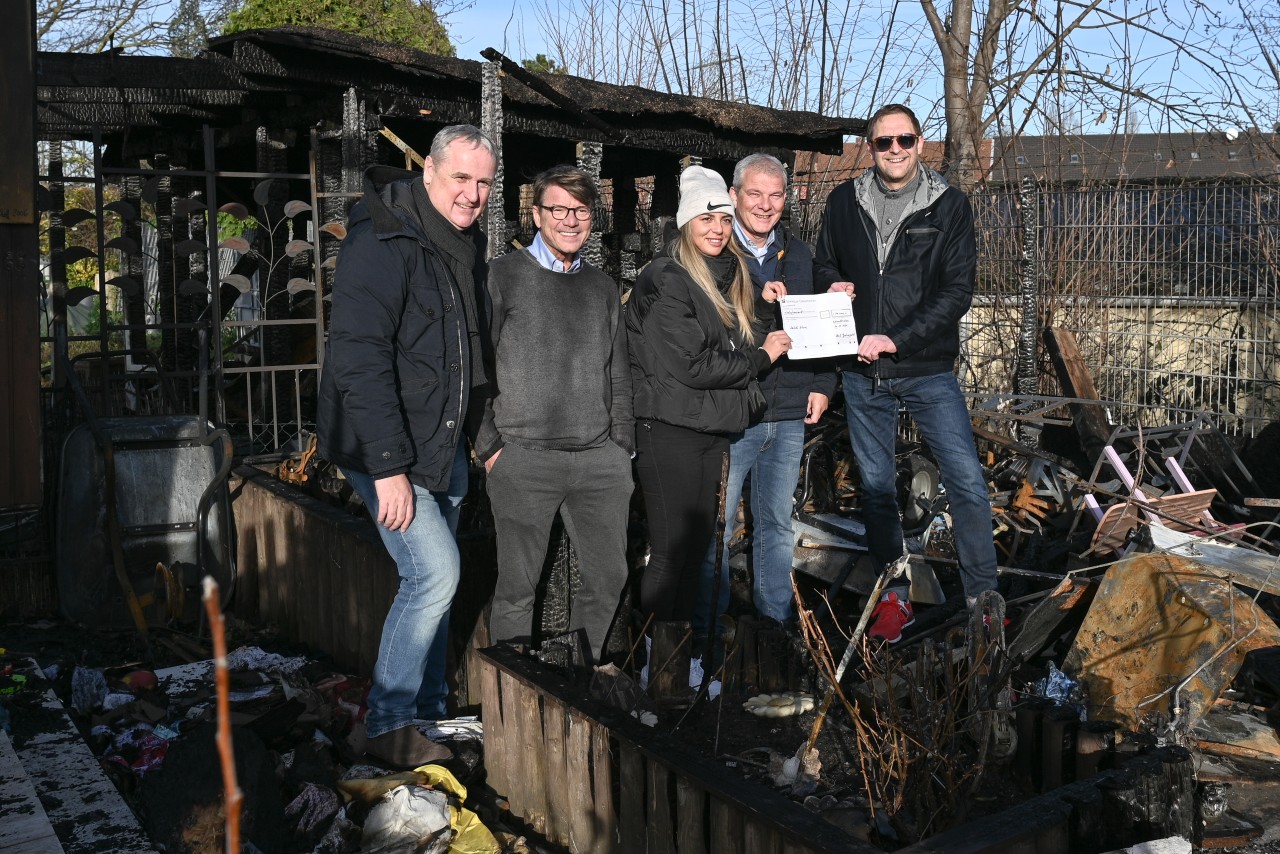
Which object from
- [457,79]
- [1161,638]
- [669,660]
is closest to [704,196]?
[669,660]

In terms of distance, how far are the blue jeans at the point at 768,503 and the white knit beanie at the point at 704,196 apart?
2.89 ft

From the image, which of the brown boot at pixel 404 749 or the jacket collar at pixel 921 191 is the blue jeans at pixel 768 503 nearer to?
the jacket collar at pixel 921 191

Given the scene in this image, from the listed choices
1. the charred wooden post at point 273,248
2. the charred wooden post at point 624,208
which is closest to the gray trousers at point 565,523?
the charred wooden post at point 273,248

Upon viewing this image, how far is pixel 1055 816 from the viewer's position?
9.18 feet

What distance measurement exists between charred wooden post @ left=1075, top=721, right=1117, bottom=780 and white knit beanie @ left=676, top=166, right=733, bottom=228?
2165mm

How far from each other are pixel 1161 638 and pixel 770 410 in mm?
1725

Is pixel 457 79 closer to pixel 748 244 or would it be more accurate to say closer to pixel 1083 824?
pixel 748 244

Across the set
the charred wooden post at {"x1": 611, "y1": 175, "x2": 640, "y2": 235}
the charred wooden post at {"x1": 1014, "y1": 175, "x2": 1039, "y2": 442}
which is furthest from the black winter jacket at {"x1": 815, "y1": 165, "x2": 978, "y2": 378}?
the charred wooden post at {"x1": 611, "y1": 175, "x2": 640, "y2": 235}

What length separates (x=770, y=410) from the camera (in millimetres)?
4797

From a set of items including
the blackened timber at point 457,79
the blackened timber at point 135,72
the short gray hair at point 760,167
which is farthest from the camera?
the blackened timber at point 135,72

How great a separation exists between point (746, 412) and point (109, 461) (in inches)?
137

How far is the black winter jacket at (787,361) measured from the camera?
4.82 m

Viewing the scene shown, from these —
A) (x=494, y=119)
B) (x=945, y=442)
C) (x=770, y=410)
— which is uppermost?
(x=494, y=119)

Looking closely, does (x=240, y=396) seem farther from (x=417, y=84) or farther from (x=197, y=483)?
(x=197, y=483)
